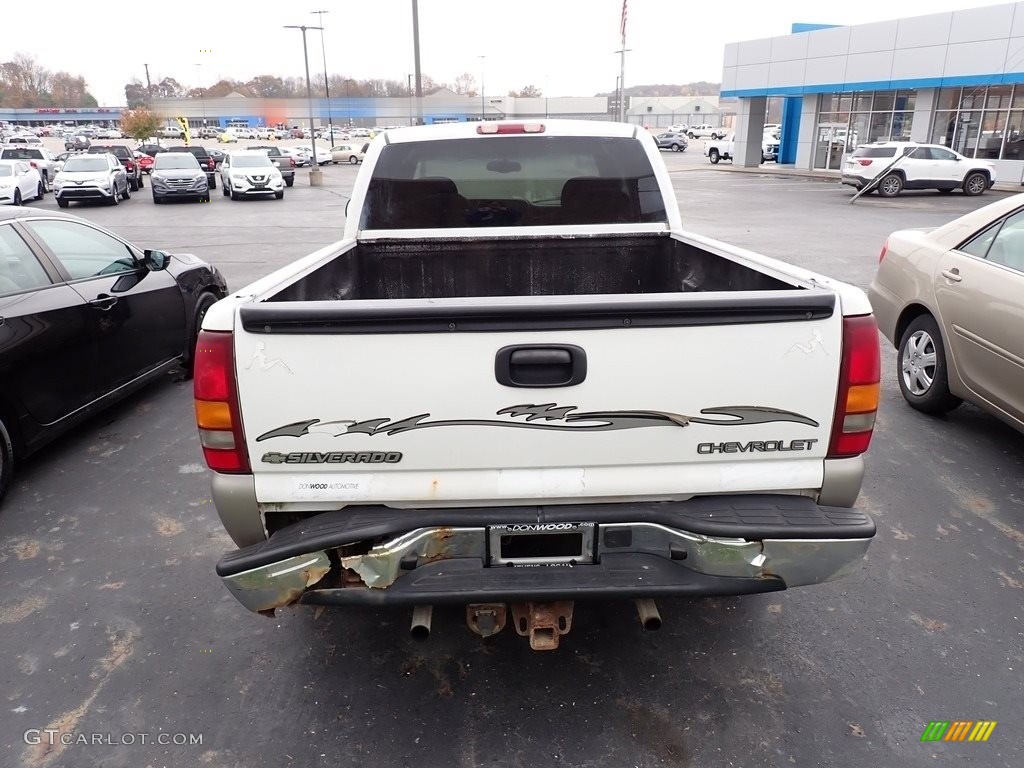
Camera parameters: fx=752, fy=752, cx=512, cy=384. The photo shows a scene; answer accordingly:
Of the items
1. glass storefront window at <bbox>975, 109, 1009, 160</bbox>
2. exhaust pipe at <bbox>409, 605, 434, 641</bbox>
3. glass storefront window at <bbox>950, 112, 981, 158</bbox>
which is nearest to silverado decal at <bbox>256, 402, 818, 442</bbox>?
exhaust pipe at <bbox>409, 605, 434, 641</bbox>

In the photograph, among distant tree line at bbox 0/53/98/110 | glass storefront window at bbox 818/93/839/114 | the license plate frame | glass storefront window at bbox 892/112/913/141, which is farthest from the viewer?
distant tree line at bbox 0/53/98/110

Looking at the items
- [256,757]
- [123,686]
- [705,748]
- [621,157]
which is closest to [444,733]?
[256,757]

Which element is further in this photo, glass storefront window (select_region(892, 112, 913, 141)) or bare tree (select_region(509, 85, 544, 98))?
bare tree (select_region(509, 85, 544, 98))

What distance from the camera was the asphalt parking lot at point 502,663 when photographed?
102 inches

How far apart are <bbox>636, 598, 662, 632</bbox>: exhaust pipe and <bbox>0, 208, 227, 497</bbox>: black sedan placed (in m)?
3.74

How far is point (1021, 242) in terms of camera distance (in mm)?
4637

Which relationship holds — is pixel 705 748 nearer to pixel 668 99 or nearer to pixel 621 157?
pixel 621 157

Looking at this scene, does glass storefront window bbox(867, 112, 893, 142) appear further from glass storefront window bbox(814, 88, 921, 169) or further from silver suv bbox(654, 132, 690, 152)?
silver suv bbox(654, 132, 690, 152)

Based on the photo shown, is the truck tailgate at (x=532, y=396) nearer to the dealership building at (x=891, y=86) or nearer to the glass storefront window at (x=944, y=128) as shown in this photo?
the dealership building at (x=891, y=86)

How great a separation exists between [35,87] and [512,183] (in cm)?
16770

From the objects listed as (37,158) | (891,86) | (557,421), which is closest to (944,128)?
(891,86)

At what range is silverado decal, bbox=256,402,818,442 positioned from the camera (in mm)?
2412

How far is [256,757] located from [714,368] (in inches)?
79.3

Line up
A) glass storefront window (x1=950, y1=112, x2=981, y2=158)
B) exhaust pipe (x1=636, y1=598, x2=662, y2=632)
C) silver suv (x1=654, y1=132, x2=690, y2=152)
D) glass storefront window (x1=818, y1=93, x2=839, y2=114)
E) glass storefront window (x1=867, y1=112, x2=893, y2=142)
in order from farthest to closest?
silver suv (x1=654, y1=132, x2=690, y2=152), glass storefront window (x1=818, y1=93, x2=839, y2=114), glass storefront window (x1=867, y1=112, x2=893, y2=142), glass storefront window (x1=950, y1=112, x2=981, y2=158), exhaust pipe (x1=636, y1=598, x2=662, y2=632)
